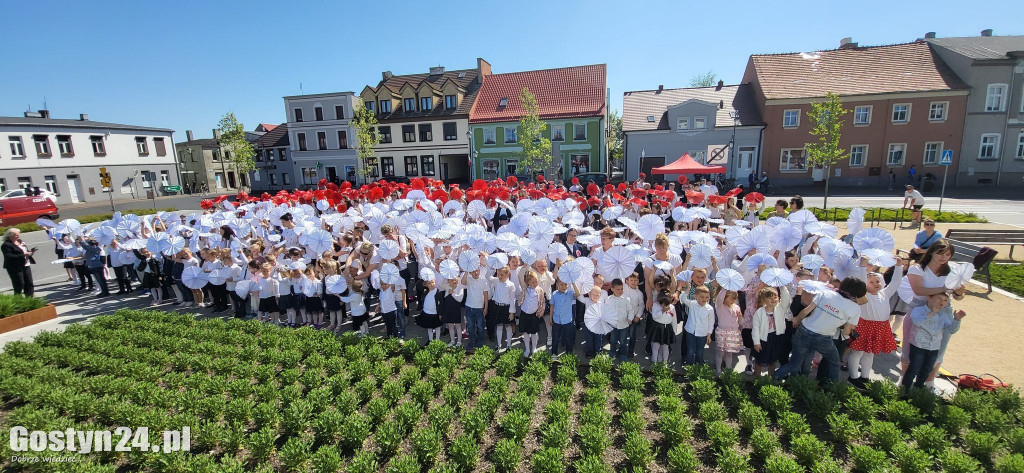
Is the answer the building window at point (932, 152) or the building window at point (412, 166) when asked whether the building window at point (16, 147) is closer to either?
the building window at point (412, 166)

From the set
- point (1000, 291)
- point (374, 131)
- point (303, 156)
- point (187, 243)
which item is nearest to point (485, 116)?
point (374, 131)

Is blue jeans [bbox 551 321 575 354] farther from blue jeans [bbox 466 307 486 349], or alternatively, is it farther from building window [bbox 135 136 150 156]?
building window [bbox 135 136 150 156]

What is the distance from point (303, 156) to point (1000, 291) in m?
48.6

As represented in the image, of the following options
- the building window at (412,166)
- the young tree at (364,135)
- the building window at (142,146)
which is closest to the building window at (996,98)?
the building window at (412,166)

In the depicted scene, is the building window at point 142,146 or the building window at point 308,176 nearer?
the building window at point 142,146

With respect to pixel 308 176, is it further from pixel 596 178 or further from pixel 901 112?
pixel 901 112

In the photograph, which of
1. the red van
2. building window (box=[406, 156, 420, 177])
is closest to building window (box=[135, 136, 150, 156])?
the red van

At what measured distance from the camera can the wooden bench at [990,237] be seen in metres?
12.1

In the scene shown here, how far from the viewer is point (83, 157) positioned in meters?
39.8

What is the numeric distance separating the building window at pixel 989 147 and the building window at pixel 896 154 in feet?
15.3

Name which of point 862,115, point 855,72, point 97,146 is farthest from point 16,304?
point 855,72

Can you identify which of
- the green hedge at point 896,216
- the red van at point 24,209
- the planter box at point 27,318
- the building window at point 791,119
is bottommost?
the planter box at point 27,318

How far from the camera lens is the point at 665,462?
494 centimetres

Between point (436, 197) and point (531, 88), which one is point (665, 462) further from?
point (531, 88)
